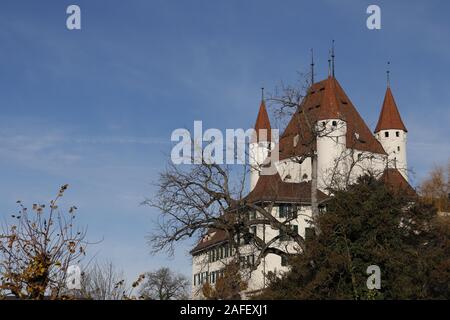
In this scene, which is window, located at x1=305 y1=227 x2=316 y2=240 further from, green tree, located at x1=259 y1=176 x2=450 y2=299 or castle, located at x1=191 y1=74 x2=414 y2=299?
castle, located at x1=191 y1=74 x2=414 y2=299

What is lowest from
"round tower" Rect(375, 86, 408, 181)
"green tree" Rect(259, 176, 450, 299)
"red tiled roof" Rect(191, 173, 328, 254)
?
"green tree" Rect(259, 176, 450, 299)

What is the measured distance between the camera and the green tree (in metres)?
25.7

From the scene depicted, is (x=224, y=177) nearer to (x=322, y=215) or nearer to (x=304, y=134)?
(x=304, y=134)

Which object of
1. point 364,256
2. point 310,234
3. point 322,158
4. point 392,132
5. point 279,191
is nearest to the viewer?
point 364,256

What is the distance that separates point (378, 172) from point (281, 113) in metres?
5.64

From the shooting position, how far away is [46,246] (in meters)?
14.0

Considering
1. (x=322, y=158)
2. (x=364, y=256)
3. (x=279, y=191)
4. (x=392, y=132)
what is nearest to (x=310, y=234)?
(x=364, y=256)

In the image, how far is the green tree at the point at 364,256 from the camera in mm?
25734

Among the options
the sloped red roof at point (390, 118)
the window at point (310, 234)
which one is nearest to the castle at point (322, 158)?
the sloped red roof at point (390, 118)

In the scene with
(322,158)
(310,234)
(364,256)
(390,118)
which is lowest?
(364,256)

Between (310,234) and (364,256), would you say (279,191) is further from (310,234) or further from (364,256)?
(364,256)

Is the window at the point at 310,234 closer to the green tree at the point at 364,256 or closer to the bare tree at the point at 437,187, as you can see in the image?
the green tree at the point at 364,256

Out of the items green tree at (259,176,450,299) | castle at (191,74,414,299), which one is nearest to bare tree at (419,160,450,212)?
castle at (191,74,414,299)

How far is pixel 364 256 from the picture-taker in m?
26.2
